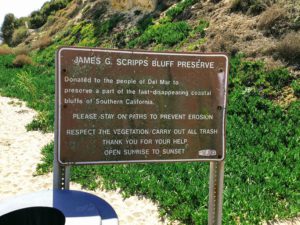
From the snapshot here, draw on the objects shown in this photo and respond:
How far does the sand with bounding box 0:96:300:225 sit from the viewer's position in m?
5.52

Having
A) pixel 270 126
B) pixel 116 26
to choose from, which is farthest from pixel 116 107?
pixel 116 26

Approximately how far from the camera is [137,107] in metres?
3.54

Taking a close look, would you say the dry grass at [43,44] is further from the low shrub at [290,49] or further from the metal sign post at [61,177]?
the metal sign post at [61,177]

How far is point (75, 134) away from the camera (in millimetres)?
3410

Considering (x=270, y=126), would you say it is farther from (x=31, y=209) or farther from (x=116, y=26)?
(x=116, y=26)

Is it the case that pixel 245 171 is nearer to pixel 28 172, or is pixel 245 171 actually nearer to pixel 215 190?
pixel 215 190

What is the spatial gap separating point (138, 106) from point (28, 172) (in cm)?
479

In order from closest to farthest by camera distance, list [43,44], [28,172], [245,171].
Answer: [245,171]
[28,172]
[43,44]

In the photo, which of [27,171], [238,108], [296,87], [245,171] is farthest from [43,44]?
[245,171]

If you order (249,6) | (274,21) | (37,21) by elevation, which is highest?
(249,6)

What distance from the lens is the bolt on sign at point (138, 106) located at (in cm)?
338

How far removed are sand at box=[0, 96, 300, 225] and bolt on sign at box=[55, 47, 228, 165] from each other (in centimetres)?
208

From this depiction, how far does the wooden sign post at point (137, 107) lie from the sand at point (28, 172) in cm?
206

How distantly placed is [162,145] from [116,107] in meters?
0.60
